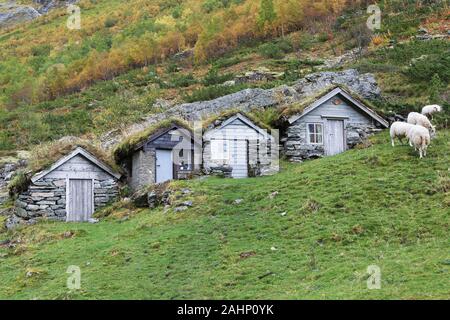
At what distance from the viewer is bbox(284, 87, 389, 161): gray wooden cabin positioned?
1368 inches

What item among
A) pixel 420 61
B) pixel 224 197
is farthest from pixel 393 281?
pixel 420 61

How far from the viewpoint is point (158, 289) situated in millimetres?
18703

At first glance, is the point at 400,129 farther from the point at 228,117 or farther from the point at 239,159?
the point at 228,117

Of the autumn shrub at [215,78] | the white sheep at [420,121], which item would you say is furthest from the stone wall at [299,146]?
the autumn shrub at [215,78]

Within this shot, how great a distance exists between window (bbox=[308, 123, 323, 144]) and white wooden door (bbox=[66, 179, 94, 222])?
10.7m

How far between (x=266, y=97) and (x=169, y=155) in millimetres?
11730

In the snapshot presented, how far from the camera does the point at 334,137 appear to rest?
35.6 metres

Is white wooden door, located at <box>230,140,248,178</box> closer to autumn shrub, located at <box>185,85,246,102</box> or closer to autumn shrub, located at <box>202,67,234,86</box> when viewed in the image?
autumn shrub, located at <box>185,85,246,102</box>

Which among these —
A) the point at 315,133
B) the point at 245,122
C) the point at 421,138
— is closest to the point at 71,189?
the point at 245,122

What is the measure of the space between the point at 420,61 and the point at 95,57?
138 feet

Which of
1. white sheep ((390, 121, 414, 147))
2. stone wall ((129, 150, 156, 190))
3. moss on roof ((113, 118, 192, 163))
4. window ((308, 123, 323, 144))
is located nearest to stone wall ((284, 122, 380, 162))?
window ((308, 123, 323, 144))

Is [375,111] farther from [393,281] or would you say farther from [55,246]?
[393,281]

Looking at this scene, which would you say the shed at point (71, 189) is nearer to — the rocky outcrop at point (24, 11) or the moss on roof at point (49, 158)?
the moss on roof at point (49, 158)

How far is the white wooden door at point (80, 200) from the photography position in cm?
3160
